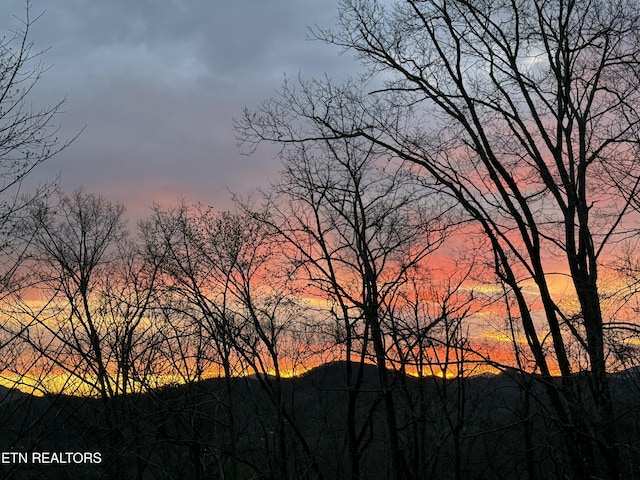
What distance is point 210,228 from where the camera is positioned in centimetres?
1588

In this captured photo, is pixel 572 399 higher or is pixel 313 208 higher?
pixel 313 208

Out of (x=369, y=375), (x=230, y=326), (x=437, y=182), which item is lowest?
(x=369, y=375)

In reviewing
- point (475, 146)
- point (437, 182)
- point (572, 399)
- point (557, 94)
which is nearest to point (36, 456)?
point (572, 399)

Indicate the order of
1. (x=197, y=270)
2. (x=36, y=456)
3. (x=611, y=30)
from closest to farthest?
(x=36, y=456) → (x=611, y=30) → (x=197, y=270)

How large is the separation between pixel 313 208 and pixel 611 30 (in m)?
7.14

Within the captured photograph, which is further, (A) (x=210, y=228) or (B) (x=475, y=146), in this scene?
(A) (x=210, y=228)

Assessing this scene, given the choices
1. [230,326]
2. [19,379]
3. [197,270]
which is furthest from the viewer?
[197,270]

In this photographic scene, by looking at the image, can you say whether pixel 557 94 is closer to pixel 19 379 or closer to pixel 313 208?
pixel 313 208

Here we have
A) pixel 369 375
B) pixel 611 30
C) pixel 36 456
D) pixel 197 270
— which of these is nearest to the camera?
pixel 36 456

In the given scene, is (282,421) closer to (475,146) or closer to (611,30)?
(475,146)

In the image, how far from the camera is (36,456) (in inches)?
212

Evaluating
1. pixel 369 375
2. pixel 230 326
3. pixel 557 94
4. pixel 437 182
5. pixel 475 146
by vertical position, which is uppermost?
pixel 557 94

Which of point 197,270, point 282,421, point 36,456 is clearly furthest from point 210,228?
point 36,456

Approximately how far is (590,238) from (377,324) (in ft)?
11.6
